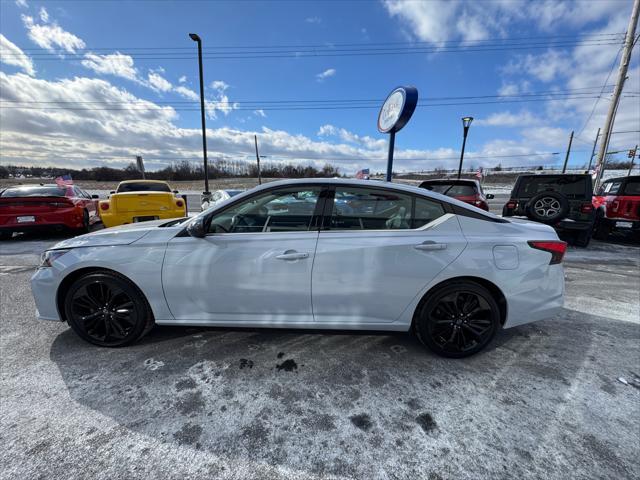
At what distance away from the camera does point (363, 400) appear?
198 centimetres

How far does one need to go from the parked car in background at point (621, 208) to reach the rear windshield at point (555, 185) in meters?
1.93

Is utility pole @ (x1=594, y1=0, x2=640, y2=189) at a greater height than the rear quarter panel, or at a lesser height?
greater

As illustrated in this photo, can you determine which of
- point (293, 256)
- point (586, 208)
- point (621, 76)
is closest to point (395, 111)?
point (586, 208)

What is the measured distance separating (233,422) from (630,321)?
171 inches

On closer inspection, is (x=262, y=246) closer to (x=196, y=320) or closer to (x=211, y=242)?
(x=211, y=242)

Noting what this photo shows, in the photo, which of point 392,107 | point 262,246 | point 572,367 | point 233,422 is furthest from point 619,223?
point 233,422

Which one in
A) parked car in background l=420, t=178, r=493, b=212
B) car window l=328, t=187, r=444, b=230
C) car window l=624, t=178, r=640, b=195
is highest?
car window l=624, t=178, r=640, b=195

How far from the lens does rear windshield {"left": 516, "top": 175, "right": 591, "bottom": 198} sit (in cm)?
602

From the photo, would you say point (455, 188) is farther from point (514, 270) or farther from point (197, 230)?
point (197, 230)

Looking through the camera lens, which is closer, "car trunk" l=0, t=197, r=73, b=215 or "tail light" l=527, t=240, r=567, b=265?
"tail light" l=527, t=240, r=567, b=265

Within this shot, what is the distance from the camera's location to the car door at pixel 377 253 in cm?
228

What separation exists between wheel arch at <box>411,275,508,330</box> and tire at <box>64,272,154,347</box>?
239 centimetres

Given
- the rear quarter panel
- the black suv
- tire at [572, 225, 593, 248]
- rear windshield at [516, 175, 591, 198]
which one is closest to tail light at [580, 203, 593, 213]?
the black suv

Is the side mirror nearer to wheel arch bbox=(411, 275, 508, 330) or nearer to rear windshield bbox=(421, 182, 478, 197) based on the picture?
wheel arch bbox=(411, 275, 508, 330)
